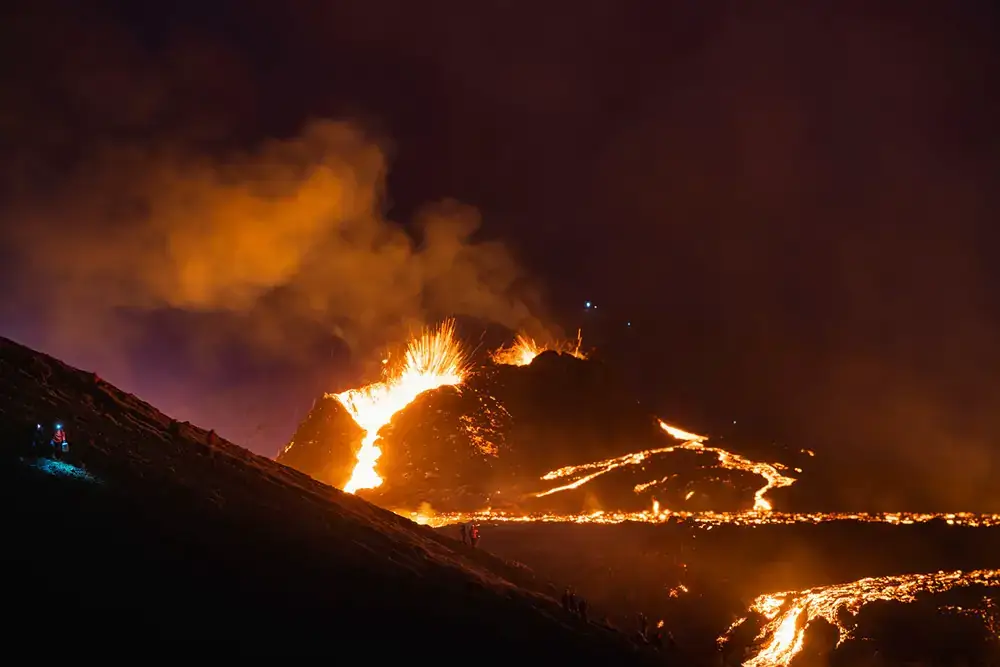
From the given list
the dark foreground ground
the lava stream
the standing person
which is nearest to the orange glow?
the lava stream

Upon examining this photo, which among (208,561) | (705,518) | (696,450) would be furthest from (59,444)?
(696,450)

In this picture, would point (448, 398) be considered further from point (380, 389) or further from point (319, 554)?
point (319, 554)

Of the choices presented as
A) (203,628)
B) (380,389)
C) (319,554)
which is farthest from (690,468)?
(203,628)

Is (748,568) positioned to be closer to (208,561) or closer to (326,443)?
(208,561)

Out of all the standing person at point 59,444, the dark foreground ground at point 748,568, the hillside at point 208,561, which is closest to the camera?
the hillside at point 208,561

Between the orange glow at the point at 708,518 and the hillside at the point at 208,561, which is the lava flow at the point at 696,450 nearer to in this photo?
the orange glow at the point at 708,518

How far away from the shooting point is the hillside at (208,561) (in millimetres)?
28250

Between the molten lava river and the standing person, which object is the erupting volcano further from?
the standing person

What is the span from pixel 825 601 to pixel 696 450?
214 ft

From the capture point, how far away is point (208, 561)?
32.8 meters

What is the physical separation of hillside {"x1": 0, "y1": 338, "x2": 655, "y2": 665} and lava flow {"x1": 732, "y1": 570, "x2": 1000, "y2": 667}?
2469cm

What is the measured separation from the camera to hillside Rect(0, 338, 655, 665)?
2825 centimetres

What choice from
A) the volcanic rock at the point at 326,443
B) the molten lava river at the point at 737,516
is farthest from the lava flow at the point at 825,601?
the volcanic rock at the point at 326,443

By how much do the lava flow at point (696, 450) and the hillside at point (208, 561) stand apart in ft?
249
